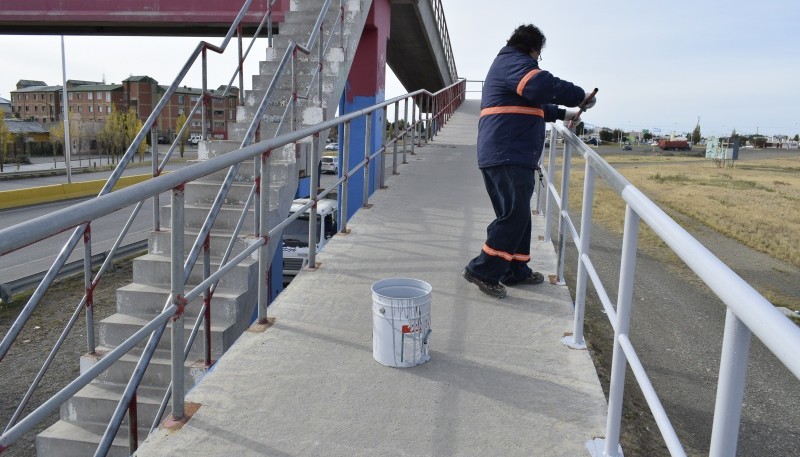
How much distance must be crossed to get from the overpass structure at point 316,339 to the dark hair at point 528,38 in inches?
32.3

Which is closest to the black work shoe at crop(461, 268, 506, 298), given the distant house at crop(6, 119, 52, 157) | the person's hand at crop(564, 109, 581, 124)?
the person's hand at crop(564, 109, 581, 124)

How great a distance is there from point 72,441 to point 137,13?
1150 cm

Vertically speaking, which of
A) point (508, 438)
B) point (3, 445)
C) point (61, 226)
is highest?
point (61, 226)

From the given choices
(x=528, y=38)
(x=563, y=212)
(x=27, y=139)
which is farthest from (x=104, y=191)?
(x=27, y=139)

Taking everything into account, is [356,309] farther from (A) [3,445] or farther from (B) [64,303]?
(B) [64,303]

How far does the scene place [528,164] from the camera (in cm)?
418

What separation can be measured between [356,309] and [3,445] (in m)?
2.56

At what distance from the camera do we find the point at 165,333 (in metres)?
4.50

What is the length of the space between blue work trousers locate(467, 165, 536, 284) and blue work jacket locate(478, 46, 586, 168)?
0.26ft

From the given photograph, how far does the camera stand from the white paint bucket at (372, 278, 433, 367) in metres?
3.25

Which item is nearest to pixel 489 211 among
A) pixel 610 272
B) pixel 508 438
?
pixel 508 438

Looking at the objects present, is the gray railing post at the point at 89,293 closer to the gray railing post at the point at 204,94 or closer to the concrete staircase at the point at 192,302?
the concrete staircase at the point at 192,302

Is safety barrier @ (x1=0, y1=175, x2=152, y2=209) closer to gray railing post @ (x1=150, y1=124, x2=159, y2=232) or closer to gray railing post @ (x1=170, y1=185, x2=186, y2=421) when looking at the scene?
gray railing post @ (x1=150, y1=124, x2=159, y2=232)

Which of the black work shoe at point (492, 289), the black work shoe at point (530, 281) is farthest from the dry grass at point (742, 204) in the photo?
the black work shoe at point (492, 289)
